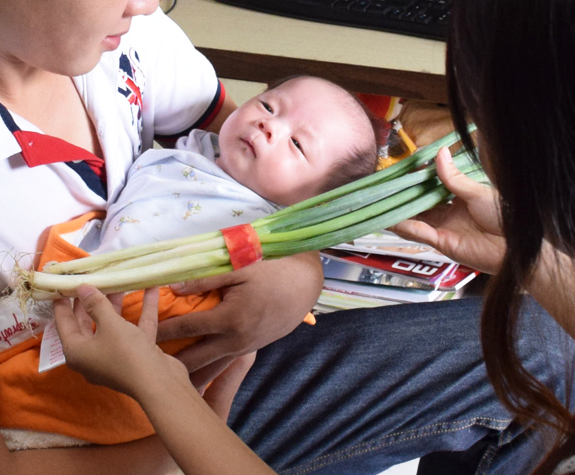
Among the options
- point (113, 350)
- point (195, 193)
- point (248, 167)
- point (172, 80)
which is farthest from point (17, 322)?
point (172, 80)

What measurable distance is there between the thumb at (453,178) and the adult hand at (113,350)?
18.8 inches

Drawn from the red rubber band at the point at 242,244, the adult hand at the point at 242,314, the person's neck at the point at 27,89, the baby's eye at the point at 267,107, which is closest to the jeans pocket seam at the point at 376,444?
the adult hand at the point at 242,314

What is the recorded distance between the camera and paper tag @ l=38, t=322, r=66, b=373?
0.79 m

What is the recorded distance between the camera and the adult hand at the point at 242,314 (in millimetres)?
925

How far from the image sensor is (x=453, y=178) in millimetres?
945

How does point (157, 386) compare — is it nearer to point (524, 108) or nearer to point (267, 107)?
point (524, 108)

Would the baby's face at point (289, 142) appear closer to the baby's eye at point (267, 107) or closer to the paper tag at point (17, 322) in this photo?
the baby's eye at point (267, 107)

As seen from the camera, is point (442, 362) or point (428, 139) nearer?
point (442, 362)

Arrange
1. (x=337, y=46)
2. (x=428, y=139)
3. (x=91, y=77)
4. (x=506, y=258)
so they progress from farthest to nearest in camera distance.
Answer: (x=428, y=139) < (x=337, y=46) < (x=91, y=77) < (x=506, y=258)

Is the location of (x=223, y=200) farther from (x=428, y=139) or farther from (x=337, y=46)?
(x=428, y=139)

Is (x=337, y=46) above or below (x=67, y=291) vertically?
above

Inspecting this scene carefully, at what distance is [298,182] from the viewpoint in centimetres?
108

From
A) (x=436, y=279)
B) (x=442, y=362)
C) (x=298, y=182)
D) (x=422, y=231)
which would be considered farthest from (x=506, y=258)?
(x=436, y=279)

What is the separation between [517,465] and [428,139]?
745 mm
